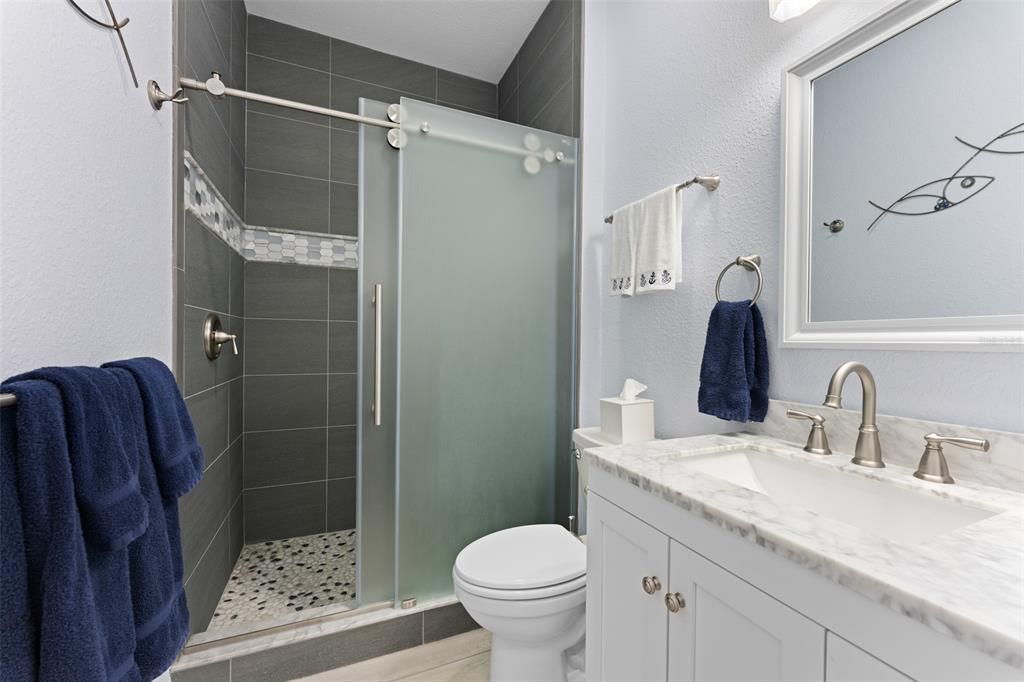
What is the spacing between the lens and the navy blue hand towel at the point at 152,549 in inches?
26.1

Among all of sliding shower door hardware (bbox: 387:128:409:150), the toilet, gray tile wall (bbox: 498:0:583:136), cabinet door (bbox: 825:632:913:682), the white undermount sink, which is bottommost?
the toilet

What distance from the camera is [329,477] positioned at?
2381 mm

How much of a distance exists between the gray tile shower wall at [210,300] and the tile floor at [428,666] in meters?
0.54

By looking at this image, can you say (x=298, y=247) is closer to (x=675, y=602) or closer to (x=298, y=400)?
(x=298, y=400)

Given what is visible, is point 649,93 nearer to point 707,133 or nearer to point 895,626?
point 707,133

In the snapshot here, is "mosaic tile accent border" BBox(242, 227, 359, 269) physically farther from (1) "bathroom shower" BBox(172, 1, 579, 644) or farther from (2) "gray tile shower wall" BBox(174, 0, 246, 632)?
(2) "gray tile shower wall" BBox(174, 0, 246, 632)

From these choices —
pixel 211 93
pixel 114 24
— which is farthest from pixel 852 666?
pixel 211 93

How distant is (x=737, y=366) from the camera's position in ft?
3.67

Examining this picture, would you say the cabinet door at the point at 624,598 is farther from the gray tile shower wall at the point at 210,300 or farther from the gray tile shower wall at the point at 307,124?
the gray tile shower wall at the point at 307,124

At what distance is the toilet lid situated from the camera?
1.22 meters

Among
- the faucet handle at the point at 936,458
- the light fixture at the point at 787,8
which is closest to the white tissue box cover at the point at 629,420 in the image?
the faucet handle at the point at 936,458

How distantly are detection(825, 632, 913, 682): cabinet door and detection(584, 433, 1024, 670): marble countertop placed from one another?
0.23ft

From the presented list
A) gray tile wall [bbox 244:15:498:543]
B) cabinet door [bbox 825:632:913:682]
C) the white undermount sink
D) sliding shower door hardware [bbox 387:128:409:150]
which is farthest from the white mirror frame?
gray tile wall [bbox 244:15:498:543]

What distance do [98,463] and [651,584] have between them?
88 cm
